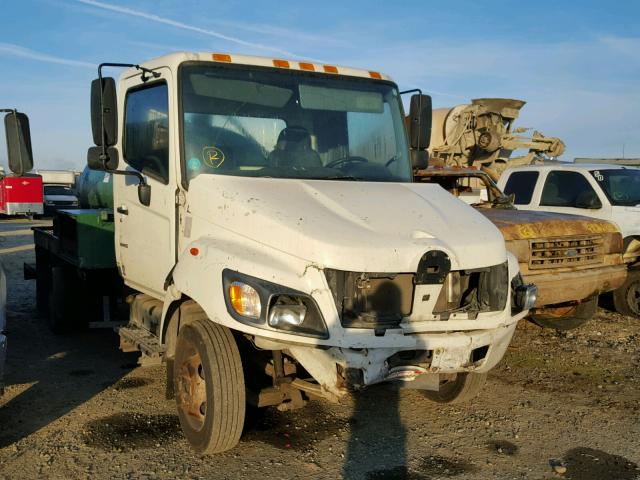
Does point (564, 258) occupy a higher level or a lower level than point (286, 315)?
lower

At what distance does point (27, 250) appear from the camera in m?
16.0

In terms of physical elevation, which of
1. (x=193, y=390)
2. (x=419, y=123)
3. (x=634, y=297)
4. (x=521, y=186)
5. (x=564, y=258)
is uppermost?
(x=419, y=123)

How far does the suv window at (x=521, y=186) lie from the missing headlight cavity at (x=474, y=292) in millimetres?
5633

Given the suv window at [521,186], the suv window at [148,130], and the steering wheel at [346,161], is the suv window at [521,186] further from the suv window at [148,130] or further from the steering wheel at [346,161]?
the suv window at [148,130]

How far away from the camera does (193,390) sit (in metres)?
4.35

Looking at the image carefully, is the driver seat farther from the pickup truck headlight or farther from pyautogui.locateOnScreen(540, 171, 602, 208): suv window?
pyautogui.locateOnScreen(540, 171, 602, 208): suv window

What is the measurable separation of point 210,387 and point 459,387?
6.85ft

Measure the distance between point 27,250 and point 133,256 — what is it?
38.7 feet

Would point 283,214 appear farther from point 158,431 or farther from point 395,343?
point 158,431

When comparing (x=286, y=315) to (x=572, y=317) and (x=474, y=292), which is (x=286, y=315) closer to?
(x=474, y=292)

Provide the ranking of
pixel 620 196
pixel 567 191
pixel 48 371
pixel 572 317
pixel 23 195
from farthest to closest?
pixel 23 195 < pixel 567 191 < pixel 620 196 < pixel 572 317 < pixel 48 371

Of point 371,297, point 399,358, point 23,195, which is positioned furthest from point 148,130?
point 23,195

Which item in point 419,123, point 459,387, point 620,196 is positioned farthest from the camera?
point 620,196

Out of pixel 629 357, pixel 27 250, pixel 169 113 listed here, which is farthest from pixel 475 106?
pixel 169 113
